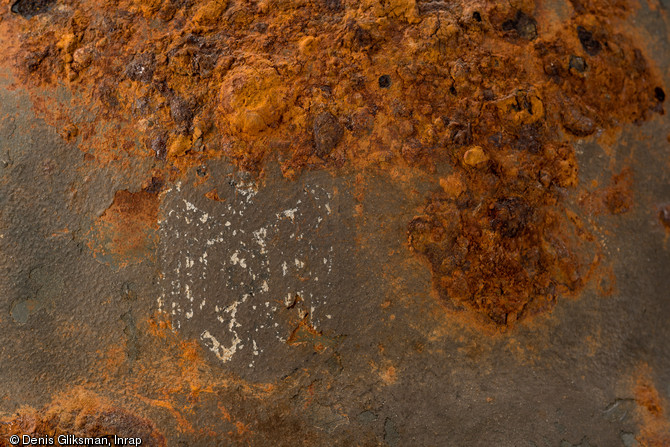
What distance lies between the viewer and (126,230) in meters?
2.25

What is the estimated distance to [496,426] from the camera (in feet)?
7.45

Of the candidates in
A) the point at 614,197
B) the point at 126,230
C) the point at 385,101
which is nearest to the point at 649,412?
the point at 614,197

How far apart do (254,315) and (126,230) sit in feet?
2.34

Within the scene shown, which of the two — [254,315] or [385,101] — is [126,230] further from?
[385,101]

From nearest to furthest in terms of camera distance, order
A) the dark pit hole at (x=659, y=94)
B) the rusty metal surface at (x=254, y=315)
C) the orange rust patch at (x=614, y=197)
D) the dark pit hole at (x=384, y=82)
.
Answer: the rusty metal surface at (x=254, y=315) → the dark pit hole at (x=384, y=82) → the orange rust patch at (x=614, y=197) → the dark pit hole at (x=659, y=94)

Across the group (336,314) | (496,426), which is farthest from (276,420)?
(496,426)

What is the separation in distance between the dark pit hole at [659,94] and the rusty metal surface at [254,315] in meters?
0.99

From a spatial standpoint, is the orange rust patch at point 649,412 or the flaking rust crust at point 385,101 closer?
the flaking rust crust at point 385,101

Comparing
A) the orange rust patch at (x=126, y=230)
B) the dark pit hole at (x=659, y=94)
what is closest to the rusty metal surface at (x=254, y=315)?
the orange rust patch at (x=126, y=230)

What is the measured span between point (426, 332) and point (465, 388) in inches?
12.9

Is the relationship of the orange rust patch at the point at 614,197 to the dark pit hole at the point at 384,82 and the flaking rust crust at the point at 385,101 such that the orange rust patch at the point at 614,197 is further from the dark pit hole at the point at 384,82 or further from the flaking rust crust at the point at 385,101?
the dark pit hole at the point at 384,82

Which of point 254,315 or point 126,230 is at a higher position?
point 126,230

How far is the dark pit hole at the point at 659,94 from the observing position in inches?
111

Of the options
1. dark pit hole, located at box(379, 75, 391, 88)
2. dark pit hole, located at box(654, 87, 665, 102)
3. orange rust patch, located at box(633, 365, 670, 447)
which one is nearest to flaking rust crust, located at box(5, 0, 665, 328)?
dark pit hole, located at box(379, 75, 391, 88)
